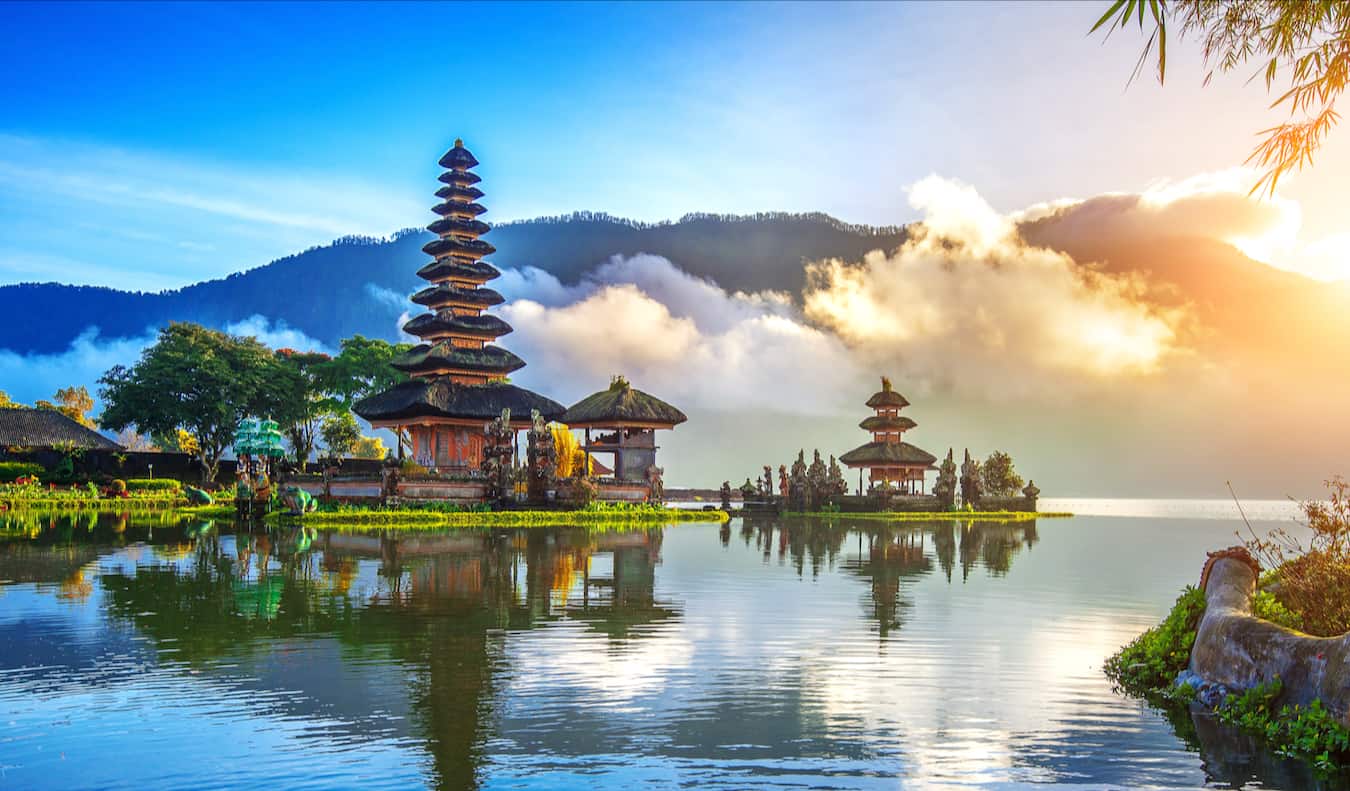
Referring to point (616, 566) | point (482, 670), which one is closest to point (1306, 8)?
point (482, 670)

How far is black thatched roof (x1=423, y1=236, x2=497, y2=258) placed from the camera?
56906 mm

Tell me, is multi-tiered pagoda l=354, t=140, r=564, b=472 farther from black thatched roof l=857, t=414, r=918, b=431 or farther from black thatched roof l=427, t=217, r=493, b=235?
black thatched roof l=857, t=414, r=918, b=431

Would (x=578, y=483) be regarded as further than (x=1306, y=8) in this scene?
Yes

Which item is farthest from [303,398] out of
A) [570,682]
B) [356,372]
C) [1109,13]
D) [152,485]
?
[1109,13]

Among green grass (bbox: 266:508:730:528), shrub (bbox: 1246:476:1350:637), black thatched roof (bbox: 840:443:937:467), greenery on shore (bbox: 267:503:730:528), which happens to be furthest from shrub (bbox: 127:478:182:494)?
shrub (bbox: 1246:476:1350:637)

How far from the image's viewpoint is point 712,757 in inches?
297

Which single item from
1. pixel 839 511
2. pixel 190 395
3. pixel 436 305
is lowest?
pixel 839 511

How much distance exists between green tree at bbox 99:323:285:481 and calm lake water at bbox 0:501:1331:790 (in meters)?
38.7

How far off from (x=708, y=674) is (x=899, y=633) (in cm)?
386

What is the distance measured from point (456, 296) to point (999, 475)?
37.2 meters

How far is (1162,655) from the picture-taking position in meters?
10.5

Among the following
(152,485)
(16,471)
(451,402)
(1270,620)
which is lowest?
(1270,620)

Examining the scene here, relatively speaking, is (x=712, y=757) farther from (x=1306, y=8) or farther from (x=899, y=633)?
(x=1306, y=8)

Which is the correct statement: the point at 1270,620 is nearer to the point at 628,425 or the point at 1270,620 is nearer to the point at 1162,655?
the point at 1162,655
